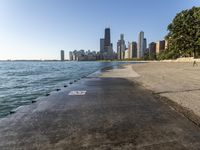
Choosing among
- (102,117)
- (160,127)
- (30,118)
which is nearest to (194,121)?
(160,127)

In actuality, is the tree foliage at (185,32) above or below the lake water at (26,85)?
above

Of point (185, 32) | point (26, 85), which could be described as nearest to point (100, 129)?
point (26, 85)

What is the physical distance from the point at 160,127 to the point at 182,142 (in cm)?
103

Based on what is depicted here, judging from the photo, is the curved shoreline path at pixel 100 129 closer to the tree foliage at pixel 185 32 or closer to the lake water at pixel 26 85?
the lake water at pixel 26 85

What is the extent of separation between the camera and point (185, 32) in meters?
63.7

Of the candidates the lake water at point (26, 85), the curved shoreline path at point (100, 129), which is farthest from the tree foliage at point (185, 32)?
the curved shoreline path at point (100, 129)

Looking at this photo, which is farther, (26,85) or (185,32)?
(185,32)

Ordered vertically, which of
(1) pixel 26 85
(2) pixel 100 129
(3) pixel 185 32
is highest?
(3) pixel 185 32

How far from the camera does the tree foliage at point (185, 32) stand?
204 ft

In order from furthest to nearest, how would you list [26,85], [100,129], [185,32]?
[185,32], [26,85], [100,129]

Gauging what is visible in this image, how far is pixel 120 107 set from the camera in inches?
302

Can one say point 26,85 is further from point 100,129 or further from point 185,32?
point 185,32

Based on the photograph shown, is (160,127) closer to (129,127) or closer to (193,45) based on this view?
(129,127)

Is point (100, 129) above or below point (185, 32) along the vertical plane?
below
